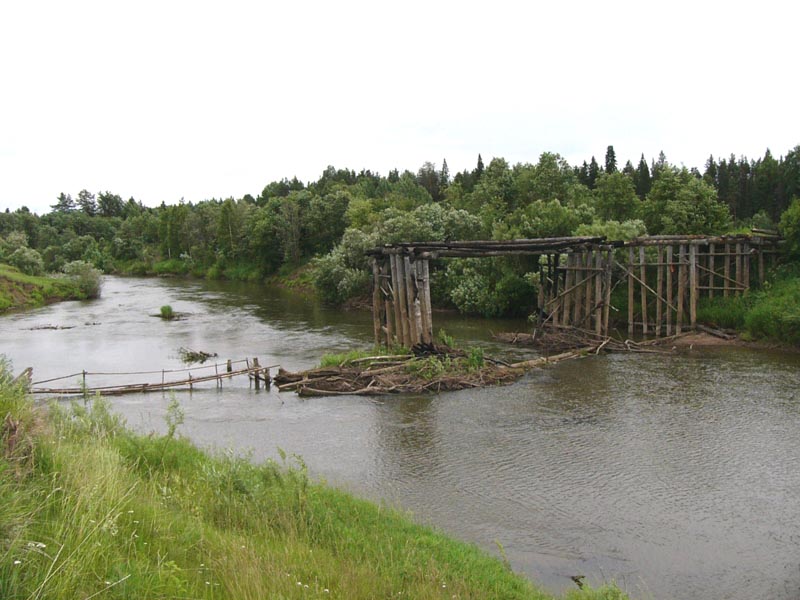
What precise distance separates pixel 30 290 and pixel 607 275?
4596 cm

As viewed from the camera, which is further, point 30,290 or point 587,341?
point 30,290

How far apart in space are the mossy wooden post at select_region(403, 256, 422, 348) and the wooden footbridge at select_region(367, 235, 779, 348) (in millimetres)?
49

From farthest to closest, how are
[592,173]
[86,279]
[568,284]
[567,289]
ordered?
[592,173] < [86,279] < [568,284] < [567,289]

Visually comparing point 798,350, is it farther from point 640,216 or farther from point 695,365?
point 640,216

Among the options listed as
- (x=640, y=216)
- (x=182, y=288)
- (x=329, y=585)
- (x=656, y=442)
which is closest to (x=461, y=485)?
(x=656, y=442)

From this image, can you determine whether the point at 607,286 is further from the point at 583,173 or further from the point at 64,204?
the point at 64,204

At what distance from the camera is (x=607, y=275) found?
27906 mm

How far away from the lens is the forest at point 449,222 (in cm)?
3819

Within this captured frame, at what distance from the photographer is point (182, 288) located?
67.1m

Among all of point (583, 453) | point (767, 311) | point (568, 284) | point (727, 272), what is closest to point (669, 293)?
point (727, 272)

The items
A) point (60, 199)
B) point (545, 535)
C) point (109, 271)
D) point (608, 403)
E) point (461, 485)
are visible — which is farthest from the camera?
point (60, 199)

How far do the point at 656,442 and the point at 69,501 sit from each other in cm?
1317

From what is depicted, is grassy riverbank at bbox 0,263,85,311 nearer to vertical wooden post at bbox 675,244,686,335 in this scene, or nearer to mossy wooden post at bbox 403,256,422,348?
mossy wooden post at bbox 403,256,422,348


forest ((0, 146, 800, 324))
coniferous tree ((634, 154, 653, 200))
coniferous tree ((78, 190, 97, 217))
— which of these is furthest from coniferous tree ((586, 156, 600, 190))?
coniferous tree ((78, 190, 97, 217))
